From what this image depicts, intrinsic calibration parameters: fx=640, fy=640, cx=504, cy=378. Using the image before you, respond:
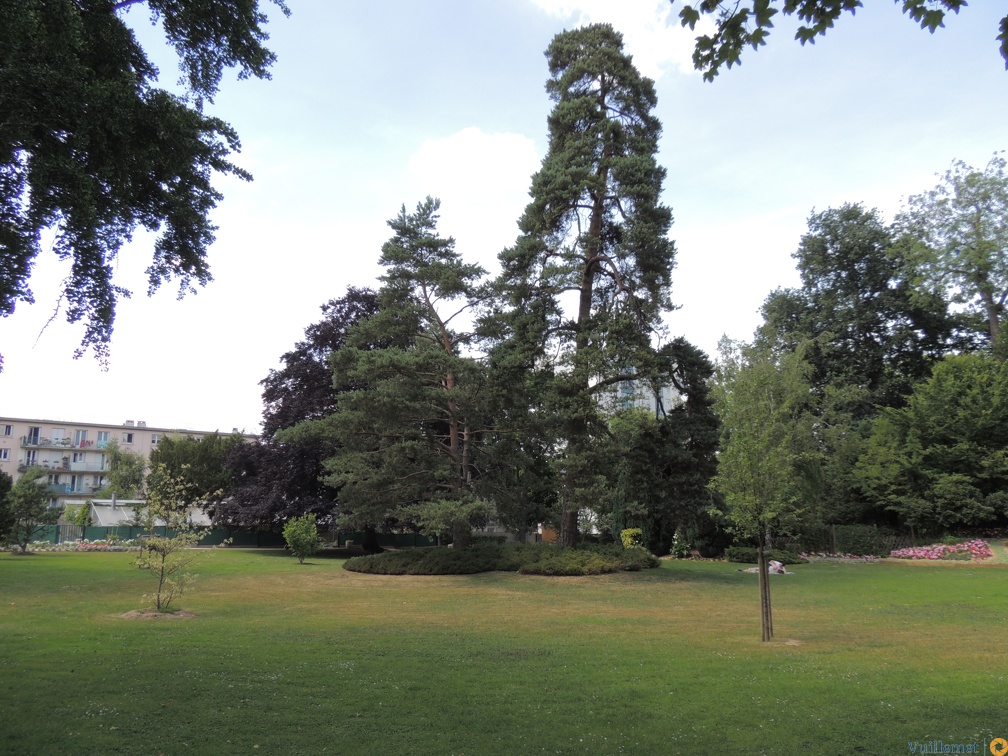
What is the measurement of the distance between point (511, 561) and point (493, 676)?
1726 centimetres

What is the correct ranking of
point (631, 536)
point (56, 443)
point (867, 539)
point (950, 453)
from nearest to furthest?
point (950, 453) < point (631, 536) < point (867, 539) < point (56, 443)

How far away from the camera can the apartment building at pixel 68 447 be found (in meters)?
76.4

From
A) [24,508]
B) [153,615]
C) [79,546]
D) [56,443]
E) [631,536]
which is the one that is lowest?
[79,546]

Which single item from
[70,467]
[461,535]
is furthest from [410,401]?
[70,467]

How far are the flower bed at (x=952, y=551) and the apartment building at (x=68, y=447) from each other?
74.9m

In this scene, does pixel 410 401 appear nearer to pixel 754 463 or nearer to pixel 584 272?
pixel 584 272

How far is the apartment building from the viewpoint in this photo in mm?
76375

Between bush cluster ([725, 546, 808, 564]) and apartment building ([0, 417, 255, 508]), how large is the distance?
221 feet

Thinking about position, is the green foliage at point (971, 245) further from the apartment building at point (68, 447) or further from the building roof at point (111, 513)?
the apartment building at point (68, 447)

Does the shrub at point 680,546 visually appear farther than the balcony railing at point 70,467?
No

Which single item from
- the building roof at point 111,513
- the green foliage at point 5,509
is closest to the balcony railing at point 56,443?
the building roof at point 111,513

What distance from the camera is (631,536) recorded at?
35625 mm

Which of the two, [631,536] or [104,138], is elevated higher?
[104,138]

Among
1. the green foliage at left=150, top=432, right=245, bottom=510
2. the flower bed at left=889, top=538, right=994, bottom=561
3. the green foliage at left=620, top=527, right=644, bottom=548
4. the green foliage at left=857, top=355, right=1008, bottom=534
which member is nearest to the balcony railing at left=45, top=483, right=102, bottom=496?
the green foliage at left=150, top=432, right=245, bottom=510
